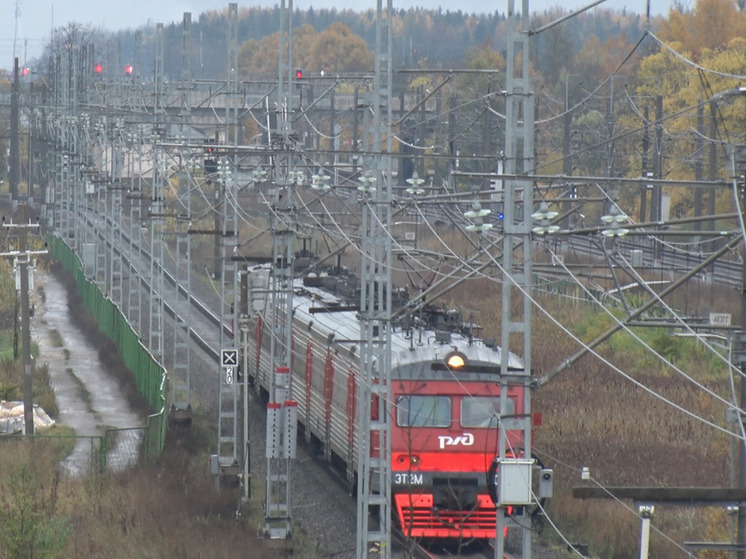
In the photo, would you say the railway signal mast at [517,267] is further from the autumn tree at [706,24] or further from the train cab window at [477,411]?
the autumn tree at [706,24]

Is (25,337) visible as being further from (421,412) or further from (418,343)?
(421,412)

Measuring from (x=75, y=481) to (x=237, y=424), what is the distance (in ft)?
9.36

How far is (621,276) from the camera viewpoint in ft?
121

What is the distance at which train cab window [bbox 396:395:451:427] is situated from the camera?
16891 millimetres

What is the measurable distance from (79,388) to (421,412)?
16920mm

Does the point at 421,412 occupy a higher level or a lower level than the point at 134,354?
higher

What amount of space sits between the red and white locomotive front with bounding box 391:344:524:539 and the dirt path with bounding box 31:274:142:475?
6.45 m

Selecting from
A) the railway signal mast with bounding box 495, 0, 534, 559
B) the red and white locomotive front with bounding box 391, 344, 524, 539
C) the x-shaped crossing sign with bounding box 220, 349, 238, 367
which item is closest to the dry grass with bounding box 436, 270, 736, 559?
the red and white locomotive front with bounding box 391, 344, 524, 539

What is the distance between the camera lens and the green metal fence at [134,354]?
2284 centimetres

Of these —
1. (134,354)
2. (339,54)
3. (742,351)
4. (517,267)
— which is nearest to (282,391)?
(517,267)

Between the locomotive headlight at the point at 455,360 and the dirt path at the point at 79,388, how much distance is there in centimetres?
713

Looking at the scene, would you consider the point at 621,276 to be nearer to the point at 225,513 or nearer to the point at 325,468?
the point at 325,468

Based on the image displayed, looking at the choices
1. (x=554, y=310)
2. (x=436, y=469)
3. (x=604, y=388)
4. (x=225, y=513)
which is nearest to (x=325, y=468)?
(x=225, y=513)

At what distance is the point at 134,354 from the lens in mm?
31641
